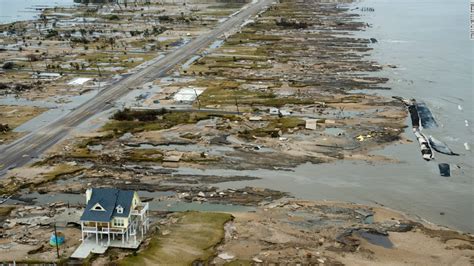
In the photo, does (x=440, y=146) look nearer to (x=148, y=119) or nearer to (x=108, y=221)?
(x=148, y=119)

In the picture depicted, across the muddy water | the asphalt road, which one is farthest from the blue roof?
the asphalt road

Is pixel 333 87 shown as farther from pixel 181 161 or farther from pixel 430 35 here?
pixel 430 35

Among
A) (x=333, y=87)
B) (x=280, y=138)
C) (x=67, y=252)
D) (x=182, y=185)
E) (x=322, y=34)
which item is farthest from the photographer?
(x=322, y=34)

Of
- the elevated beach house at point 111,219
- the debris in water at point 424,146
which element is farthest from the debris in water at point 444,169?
the elevated beach house at point 111,219

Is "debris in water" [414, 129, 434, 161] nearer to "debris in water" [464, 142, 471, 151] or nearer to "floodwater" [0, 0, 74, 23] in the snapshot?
"debris in water" [464, 142, 471, 151]

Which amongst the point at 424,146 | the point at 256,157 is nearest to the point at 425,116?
the point at 424,146

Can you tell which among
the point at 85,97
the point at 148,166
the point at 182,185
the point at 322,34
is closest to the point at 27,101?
the point at 85,97
